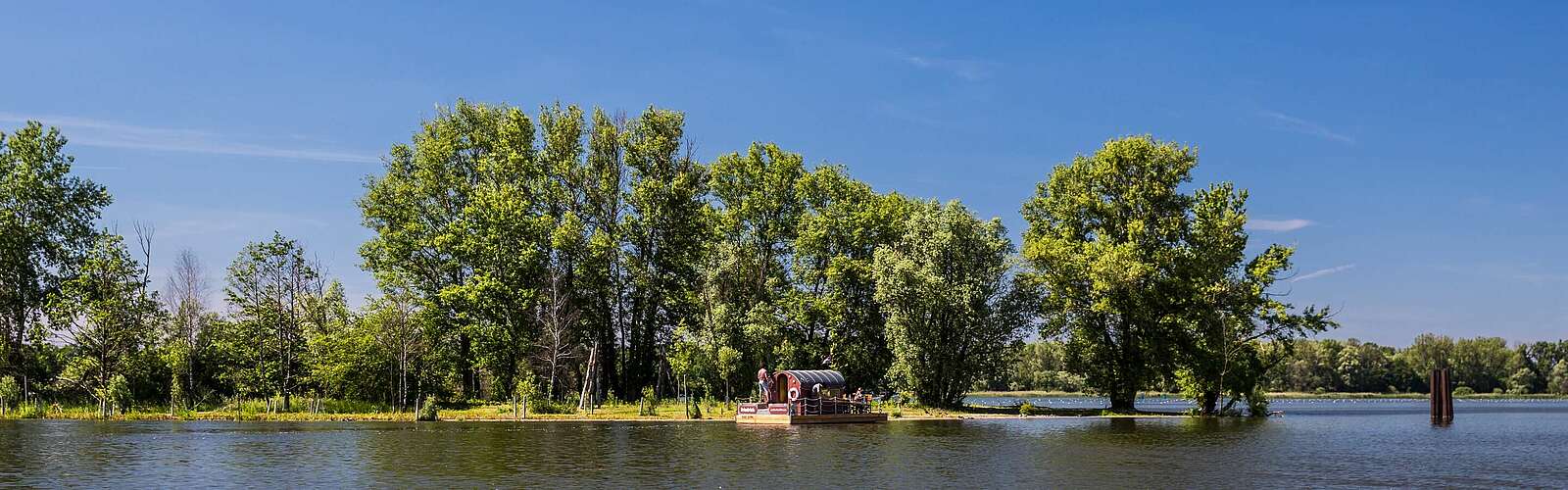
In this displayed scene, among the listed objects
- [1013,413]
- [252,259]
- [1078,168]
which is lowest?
[1013,413]

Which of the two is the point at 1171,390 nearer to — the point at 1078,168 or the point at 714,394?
the point at 1078,168

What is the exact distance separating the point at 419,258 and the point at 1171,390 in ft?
178

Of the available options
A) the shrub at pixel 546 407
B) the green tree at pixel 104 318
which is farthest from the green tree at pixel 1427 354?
the green tree at pixel 104 318

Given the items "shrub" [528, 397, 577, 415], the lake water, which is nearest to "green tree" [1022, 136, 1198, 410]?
the lake water

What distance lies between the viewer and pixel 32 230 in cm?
7588

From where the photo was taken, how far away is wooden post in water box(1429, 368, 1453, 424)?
254 feet

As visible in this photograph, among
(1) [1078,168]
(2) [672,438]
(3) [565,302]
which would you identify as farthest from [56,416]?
(1) [1078,168]

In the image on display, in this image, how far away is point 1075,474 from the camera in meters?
35.2

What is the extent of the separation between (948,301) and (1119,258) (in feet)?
38.0

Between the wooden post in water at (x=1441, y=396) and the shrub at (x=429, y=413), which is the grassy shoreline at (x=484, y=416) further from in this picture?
the wooden post in water at (x=1441, y=396)

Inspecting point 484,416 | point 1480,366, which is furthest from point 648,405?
point 1480,366

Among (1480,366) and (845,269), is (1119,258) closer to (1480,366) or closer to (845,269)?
(845,269)

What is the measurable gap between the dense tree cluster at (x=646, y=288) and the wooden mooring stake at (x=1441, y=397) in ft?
36.0

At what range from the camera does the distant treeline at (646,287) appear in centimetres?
7419
